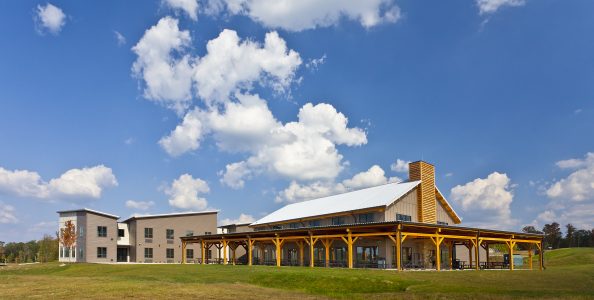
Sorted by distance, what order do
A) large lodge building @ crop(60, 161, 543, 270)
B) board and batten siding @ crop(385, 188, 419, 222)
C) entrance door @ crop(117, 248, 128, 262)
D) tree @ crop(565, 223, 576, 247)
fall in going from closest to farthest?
large lodge building @ crop(60, 161, 543, 270)
board and batten siding @ crop(385, 188, 419, 222)
entrance door @ crop(117, 248, 128, 262)
tree @ crop(565, 223, 576, 247)

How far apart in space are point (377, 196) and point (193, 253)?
32.6 meters

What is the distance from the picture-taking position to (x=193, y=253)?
69.9 metres

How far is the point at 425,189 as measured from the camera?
4722cm

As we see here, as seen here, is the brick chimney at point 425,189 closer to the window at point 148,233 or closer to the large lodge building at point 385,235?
the large lodge building at point 385,235

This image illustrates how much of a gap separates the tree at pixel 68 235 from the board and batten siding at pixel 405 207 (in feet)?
A: 136

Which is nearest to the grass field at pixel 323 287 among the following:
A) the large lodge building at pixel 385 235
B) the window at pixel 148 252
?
the large lodge building at pixel 385 235

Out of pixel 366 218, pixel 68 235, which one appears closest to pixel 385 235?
pixel 366 218

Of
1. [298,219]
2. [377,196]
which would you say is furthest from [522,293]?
[298,219]

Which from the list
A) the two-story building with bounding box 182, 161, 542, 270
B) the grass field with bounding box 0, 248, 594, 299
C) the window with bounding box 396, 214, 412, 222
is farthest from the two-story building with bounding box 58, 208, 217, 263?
the grass field with bounding box 0, 248, 594, 299

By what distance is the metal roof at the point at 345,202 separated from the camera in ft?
148

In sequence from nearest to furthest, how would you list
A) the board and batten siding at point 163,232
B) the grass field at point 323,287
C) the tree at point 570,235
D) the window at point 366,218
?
the grass field at point 323,287, the window at point 366,218, the board and batten siding at point 163,232, the tree at point 570,235

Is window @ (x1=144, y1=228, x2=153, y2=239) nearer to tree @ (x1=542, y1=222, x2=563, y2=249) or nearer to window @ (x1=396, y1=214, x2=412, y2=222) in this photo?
window @ (x1=396, y1=214, x2=412, y2=222)

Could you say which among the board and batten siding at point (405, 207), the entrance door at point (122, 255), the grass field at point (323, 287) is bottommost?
the entrance door at point (122, 255)

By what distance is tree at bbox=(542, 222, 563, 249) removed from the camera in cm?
12726
